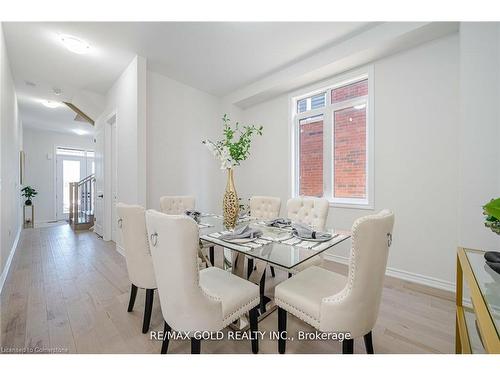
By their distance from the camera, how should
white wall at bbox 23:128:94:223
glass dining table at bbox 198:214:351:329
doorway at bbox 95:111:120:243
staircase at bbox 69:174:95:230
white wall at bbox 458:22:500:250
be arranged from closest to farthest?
glass dining table at bbox 198:214:351:329 → white wall at bbox 458:22:500:250 → doorway at bbox 95:111:120:243 → staircase at bbox 69:174:95:230 → white wall at bbox 23:128:94:223

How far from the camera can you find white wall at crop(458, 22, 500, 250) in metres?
1.70

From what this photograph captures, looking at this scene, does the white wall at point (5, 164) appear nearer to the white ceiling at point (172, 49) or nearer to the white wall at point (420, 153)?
the white ceiling at point (172, 49)

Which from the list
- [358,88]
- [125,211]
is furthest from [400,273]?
[125,211]

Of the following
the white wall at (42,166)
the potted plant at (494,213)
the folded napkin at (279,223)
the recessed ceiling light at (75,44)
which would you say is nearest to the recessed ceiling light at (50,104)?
the recessed ceiling light at (75,44)

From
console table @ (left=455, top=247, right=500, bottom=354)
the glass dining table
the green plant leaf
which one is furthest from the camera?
the glass dining table

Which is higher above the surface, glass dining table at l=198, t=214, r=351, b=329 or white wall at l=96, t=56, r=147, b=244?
white wall at l=96, t=56, r=147, b=244

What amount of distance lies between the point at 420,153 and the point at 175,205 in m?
2.82

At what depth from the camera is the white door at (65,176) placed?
664 cm

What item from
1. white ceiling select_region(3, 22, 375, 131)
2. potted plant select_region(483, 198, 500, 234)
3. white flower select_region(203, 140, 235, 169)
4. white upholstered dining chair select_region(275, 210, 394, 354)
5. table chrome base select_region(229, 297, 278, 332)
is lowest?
table chrome base select_region(229, 297, 278, 332)

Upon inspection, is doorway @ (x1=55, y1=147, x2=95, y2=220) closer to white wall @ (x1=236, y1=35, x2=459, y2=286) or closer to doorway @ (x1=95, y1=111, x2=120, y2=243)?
doorway @ (x1=95, y1=111, x2=120, y2=243)

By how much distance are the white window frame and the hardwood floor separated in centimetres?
92

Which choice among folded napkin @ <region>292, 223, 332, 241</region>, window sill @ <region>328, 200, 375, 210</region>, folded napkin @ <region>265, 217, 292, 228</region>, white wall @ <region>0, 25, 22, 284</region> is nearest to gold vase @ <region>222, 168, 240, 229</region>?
folded napkin @ <region>265, 217, 292, 228</region>

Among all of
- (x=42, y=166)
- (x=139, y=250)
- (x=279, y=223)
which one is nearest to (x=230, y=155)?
(x=279, y=223)
